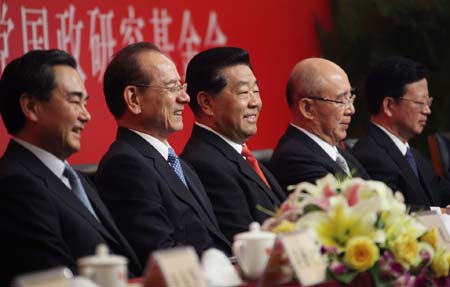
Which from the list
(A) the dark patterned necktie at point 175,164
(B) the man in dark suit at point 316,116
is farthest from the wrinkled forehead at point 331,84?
(A) the dark patterned necktie at point 175,164

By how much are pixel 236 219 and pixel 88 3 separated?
209 centimetres

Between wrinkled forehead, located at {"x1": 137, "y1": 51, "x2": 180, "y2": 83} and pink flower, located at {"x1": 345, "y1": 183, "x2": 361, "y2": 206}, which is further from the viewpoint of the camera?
wrinkled forehead, located at {"x1": 137, "y1": 51, "x2": 180, "y2": 83}

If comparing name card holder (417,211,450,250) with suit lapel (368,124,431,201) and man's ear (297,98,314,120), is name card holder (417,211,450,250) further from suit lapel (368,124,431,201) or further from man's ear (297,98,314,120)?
suit lapel (368,124,431,201)

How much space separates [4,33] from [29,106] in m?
2.11

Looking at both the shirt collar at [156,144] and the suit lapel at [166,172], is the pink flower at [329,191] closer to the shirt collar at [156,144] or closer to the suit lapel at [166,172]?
the suit lapel at [166,172]

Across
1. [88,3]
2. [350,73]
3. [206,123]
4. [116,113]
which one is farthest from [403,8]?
[116,113]

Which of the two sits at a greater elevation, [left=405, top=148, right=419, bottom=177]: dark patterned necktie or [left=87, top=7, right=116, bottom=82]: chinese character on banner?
[left=87, top=7, right=116, bottom=82]: chinese character on banner

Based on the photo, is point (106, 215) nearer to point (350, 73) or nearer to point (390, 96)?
point (390, 96)

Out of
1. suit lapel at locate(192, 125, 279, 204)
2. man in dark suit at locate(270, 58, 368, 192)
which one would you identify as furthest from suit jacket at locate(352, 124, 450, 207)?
suit lapel at locate(192, 125, 279, 204)

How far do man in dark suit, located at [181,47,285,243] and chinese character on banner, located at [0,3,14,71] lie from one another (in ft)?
4.05

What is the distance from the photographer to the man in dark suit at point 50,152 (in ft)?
11.6

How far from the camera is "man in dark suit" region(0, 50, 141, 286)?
354 centimetres

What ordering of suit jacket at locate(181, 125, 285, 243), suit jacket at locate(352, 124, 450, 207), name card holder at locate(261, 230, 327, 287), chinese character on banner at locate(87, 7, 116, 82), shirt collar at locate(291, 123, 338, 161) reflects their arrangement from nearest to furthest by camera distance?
name card holder at locate(261, 230, 327, 287), suit jacket at locate(181, 125, 285, 243), shirt collar at locate(291, 123, 338, 161), suit jacket at locate(352, 124, 450, 207), chinese character on banner at locate(87, 7, 116, 82)

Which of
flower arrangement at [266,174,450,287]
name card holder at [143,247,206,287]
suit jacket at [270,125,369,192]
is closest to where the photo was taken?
name card holder at [143,247,206,287]
